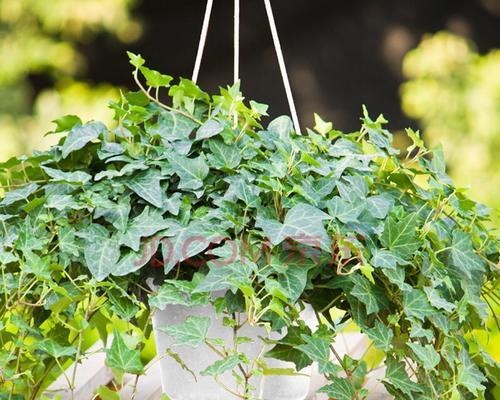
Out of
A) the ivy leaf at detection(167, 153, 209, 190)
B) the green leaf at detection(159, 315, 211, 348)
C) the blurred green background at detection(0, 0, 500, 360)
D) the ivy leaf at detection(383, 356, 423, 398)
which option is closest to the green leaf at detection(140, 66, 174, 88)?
the ivy leaf at detection(167, 153, 209, 190)

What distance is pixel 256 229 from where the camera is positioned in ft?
3.03

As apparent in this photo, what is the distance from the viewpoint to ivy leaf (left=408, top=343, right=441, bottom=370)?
35.1 inches

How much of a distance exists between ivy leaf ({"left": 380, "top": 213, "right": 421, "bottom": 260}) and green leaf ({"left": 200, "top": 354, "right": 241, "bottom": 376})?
0.23 metres

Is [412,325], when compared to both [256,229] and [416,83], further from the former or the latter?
[416,83]

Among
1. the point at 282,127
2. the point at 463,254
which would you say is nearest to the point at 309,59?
the point at 282,127

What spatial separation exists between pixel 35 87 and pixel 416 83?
2175 mm

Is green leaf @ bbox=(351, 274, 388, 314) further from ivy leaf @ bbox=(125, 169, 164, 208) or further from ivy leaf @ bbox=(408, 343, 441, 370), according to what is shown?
ivy leaf @ bbox=(125, 169, 164, 208)

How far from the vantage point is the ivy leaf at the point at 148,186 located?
3.07ft

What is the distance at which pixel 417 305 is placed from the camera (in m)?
0.92

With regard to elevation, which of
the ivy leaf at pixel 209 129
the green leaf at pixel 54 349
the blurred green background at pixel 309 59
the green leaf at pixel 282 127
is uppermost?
the blurred green background at pixel 309 59

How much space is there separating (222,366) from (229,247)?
5.1 inches

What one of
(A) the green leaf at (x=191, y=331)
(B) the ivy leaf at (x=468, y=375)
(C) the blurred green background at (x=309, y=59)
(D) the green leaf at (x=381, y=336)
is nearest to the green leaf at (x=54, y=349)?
(A) the green leaf at (x=191, y=331)

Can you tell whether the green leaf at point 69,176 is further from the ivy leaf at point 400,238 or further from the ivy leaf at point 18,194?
the ivy leaf at point 400,238

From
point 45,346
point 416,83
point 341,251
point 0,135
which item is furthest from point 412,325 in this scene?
point 0,135
